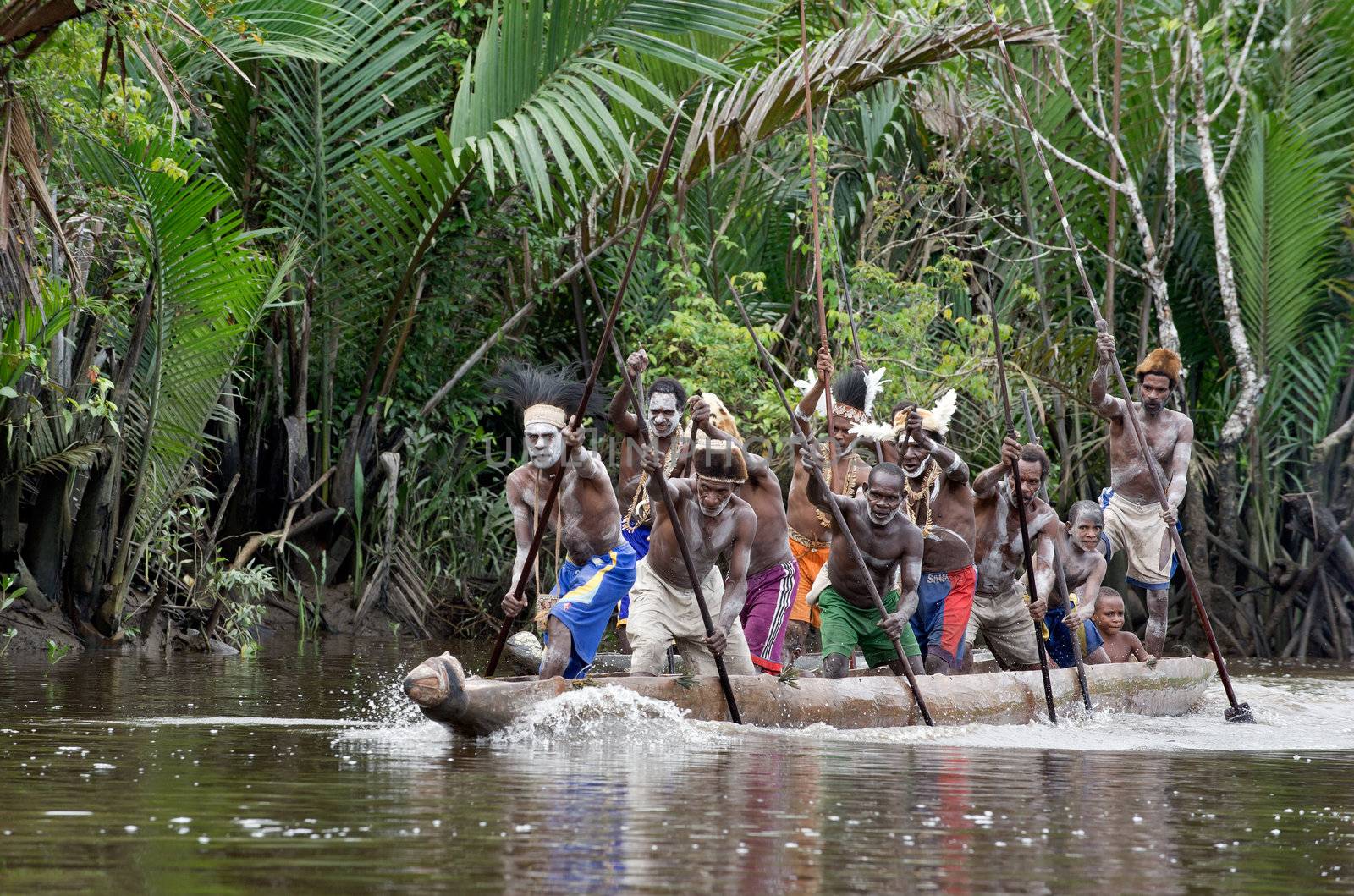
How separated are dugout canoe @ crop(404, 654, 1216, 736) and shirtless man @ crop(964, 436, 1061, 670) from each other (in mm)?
543

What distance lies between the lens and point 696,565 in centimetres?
841

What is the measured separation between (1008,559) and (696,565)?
258cm

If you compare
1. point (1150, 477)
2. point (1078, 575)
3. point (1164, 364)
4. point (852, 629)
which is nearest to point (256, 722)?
point (852, 629)

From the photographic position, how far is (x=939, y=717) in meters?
8.67

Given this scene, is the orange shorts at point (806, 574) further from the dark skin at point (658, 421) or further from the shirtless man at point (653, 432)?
the dark skin at point (658, 421)

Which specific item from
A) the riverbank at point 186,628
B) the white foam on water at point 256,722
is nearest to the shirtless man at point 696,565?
the white foam on water at point 256,722

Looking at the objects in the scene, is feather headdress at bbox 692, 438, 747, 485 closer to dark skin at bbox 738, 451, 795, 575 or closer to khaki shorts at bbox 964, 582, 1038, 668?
dark skin at bbox 738, 451, 795, 575

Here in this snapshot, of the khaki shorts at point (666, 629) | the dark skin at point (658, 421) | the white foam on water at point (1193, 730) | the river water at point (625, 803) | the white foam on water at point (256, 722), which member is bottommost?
the river water at point (625, 803)

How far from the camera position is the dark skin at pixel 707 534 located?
8219 millimetres

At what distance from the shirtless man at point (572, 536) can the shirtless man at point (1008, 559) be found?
2587mm

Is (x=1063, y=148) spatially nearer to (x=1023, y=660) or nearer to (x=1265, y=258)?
(x=1265, y=258)

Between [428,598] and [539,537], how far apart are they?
7238 mm

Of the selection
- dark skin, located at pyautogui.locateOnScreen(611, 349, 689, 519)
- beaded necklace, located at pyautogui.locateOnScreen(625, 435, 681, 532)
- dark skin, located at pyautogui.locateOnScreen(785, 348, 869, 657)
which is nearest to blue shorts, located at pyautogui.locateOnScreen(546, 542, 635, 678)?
dark skin, located at pyautogui.locateOnScreen(611, 349, 689, 519)

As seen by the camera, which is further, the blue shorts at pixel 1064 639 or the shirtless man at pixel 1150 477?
the shirtless man at pixel 1150 477
